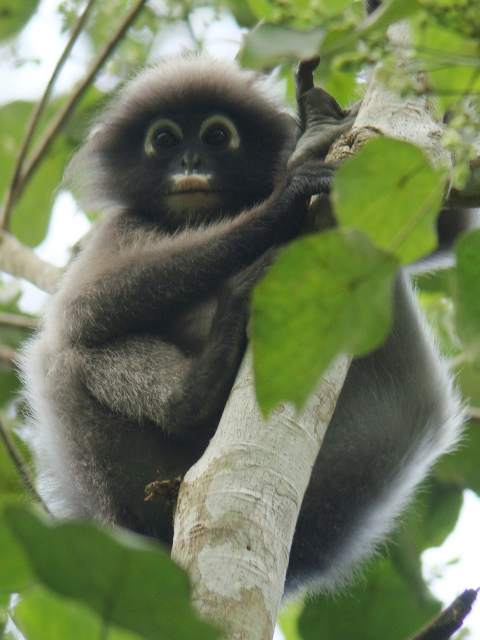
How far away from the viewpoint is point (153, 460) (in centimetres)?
363

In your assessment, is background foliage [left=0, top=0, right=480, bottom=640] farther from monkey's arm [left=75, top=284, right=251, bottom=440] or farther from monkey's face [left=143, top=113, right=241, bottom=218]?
monkey's face [left=143, top=113, right=241, bottom=218]

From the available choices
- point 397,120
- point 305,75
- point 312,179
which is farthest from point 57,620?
point 305,75

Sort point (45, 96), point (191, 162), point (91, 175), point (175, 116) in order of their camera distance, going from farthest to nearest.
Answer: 1. point (91, 175)
2. point (45, 96)
3. point (175, 116)
4. point (191, 162)

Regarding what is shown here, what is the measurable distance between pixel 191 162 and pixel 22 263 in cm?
141

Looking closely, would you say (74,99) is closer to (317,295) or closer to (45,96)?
(45,96)

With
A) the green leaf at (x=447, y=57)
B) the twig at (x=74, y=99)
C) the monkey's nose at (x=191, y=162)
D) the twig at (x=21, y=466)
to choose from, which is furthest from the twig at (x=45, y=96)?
the green leaf at (x=447, y=57)

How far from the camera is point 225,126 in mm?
4668

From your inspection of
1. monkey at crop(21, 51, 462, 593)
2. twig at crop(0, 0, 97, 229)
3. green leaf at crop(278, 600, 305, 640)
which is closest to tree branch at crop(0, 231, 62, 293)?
twig at crop(0, 0, 97, 229)

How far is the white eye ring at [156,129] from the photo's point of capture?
459cm

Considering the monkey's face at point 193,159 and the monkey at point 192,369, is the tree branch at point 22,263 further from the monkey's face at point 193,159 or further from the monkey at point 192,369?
the monkey's face at point 193,159

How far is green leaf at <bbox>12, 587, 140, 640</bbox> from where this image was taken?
125 centimetres

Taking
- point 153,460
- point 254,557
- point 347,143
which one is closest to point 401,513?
point 153,460

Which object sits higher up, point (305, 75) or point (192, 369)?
point (305, 75)

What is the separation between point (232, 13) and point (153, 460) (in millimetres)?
2737
